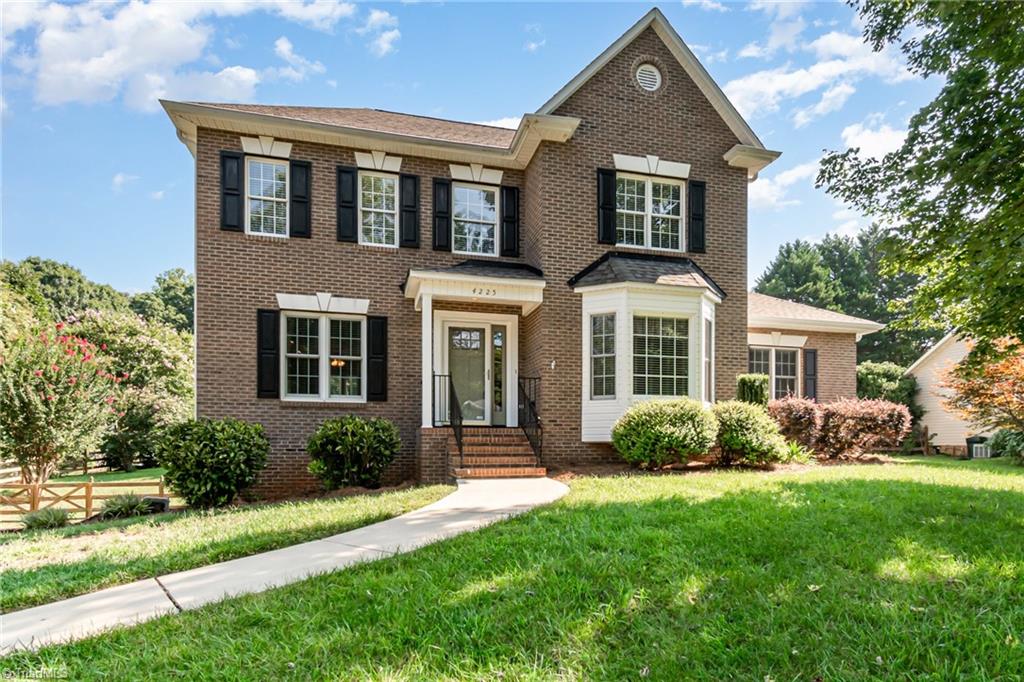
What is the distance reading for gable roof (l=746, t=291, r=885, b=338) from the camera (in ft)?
51.1

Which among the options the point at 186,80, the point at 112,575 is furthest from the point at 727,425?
the point at 186,80

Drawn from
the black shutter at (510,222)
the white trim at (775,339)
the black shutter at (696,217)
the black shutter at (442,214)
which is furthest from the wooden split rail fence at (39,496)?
the white trim at (775,339)

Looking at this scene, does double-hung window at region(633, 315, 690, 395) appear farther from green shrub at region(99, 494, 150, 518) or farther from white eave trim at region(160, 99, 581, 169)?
green shrub at region(99, 494, 150, 518)

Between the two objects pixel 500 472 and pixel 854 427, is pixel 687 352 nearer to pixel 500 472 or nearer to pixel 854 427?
pixel 854 427

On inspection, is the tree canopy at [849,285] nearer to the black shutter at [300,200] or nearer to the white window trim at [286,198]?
the black shutter at [300,200]

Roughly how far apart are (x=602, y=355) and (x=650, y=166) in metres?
4.18

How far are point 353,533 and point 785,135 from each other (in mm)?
12169

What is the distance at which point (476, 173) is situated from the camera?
12508 mm

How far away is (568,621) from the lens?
10.9 ft

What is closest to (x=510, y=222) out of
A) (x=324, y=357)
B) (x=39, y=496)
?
(x=324, y=357)

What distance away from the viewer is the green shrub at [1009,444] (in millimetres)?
13722

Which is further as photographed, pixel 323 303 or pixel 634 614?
pixel 323 303

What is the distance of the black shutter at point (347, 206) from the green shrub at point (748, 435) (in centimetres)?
789

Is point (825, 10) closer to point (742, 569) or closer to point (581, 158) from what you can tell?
point (581, 158)
